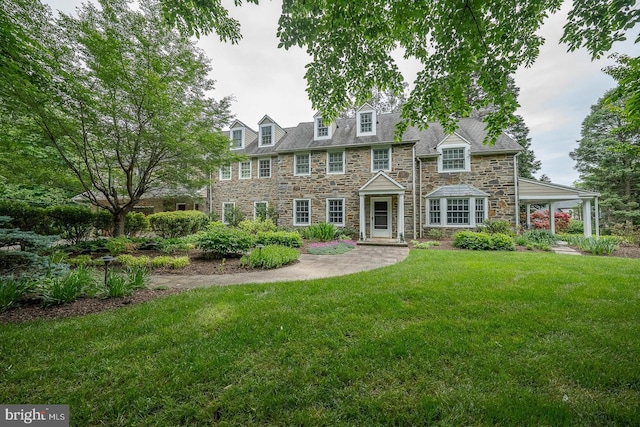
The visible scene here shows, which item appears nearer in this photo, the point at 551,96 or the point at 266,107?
the point at 551,96

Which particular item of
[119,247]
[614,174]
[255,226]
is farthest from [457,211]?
[614,174]

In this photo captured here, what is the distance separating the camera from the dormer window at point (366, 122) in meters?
13.1

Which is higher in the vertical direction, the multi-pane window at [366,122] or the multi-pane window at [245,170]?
the multi-pane window at [366,122]

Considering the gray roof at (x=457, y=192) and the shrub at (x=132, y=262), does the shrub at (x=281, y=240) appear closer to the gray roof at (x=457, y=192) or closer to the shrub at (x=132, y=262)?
the shrub at (x=132, y=262)

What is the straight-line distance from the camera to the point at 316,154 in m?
13.6

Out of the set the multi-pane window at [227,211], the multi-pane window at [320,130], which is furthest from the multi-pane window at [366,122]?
the multi-pane window at [227,211]

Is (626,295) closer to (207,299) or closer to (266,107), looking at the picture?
(207,299)

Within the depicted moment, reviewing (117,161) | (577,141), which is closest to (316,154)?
(117,161)

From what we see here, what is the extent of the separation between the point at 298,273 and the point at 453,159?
10.9 metres

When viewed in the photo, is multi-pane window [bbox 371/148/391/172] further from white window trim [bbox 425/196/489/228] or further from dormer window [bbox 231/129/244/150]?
dormer window [bbox 231/129/244/150]

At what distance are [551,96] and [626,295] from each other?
12.7m

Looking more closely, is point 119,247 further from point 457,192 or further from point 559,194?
point 559,194

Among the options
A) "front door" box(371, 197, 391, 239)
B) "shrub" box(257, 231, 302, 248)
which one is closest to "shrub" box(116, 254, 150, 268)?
"shrub" box(257, 231, 302, 248)

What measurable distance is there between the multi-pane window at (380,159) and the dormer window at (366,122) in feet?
4.13
